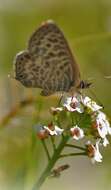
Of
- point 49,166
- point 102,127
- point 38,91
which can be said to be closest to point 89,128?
point 102,127

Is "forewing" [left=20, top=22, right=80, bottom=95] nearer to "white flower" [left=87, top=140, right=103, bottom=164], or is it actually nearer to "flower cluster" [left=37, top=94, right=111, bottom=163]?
"flower cluster" [left=37, top=94, right=111, bottom=163]

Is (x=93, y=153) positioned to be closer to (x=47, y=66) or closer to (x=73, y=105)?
(x=73, y=105)

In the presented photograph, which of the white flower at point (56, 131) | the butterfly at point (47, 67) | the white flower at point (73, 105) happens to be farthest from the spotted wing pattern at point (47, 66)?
the white flower at point (56, 131)

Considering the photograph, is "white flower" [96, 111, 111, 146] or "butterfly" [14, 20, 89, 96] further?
"butterfly" [14, 20, 89, 96]

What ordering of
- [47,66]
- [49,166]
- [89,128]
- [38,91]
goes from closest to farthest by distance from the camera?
1. [49,166]
2. [89,128]
3. [47,66]
4. [38,91]

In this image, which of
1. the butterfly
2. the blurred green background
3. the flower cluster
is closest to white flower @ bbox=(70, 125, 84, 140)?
the flower cluster
